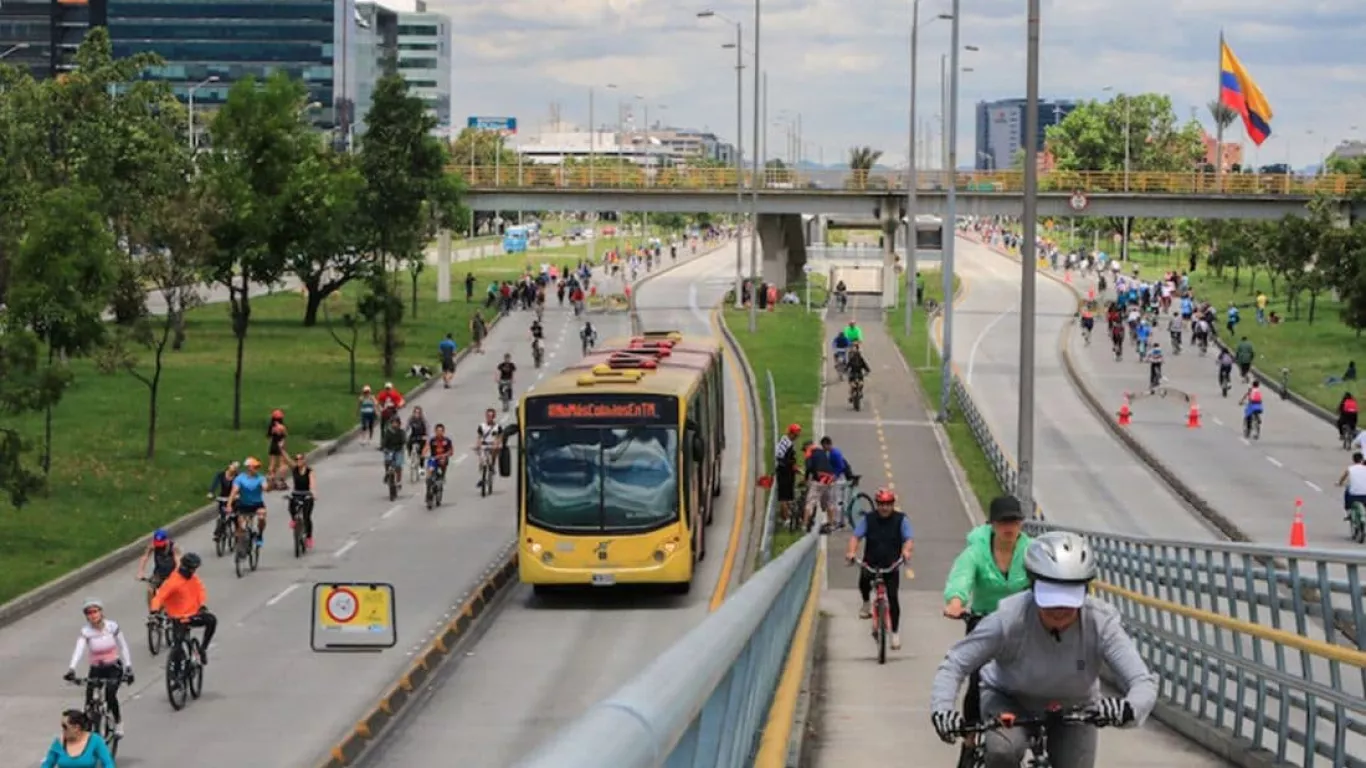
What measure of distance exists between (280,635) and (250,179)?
24684mm

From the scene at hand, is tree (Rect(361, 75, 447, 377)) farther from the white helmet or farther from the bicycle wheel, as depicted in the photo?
the white helmet

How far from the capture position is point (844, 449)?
50.8 metres

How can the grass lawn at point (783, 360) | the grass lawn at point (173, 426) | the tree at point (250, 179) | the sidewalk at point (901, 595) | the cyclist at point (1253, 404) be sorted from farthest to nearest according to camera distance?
the grass lawn at point (783, 360) → the cyclist at point (1253, 404) → the tree at point (250, 179) → the grass lawn at point (173, 426) → the sidewalk at point (901, 595)

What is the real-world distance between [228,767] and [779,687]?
8901 millimetres

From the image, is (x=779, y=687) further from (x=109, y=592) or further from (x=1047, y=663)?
(x=109, y=592)

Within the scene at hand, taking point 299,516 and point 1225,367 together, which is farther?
point 1225,367

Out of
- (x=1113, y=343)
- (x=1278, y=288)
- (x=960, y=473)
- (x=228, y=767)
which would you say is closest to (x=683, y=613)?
(x=228, y=767)

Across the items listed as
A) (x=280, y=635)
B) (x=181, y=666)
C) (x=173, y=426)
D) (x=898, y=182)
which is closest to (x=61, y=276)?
(x=173, y=426)

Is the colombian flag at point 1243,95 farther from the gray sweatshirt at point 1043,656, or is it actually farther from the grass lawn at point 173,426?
the gray sweatshirt at point 1043,656

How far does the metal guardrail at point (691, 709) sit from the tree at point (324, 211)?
42006 millimetres

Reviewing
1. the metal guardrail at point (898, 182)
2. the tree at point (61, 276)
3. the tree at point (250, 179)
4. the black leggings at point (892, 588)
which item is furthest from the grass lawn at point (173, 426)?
the metal guardrail at point (898, 182)

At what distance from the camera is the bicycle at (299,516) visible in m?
34.3

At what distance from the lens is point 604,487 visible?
99.0ft

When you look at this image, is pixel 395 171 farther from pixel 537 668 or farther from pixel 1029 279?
pixel 537 668
